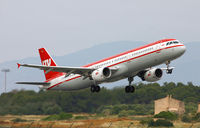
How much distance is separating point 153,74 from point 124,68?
4.68 m

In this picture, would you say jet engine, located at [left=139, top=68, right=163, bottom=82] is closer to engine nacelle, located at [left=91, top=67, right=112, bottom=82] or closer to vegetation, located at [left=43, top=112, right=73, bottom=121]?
engine nacelle, located at [left=91, top=67, right=112, bottom=82]

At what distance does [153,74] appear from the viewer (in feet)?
155

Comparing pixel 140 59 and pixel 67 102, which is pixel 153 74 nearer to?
pixel 140 59

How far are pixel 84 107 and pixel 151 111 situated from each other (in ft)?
43.2

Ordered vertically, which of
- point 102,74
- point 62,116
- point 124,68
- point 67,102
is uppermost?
point 124,68

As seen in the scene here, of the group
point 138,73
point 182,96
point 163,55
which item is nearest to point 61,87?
point 138,73

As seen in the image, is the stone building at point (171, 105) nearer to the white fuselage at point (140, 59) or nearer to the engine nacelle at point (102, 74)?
the white fuselage at point (140, 59)

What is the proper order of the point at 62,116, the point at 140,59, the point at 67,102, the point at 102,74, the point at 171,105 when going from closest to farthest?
1. the point at 140,59
2. the point at 102,74
3. the point at 62,116
4. the point at 67,102
5. the point at 171,105

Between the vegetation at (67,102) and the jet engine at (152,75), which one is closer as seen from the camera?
the jet engine at (152,75)

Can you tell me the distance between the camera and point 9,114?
188 ft

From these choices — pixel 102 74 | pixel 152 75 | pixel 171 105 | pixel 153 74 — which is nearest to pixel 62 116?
pixel 102 74

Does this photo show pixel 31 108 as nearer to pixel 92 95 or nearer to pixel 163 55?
pixel 92 95

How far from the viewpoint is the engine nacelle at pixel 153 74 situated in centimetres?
4719

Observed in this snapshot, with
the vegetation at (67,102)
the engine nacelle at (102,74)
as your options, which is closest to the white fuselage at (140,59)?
the engine nacelle at (102,74)
